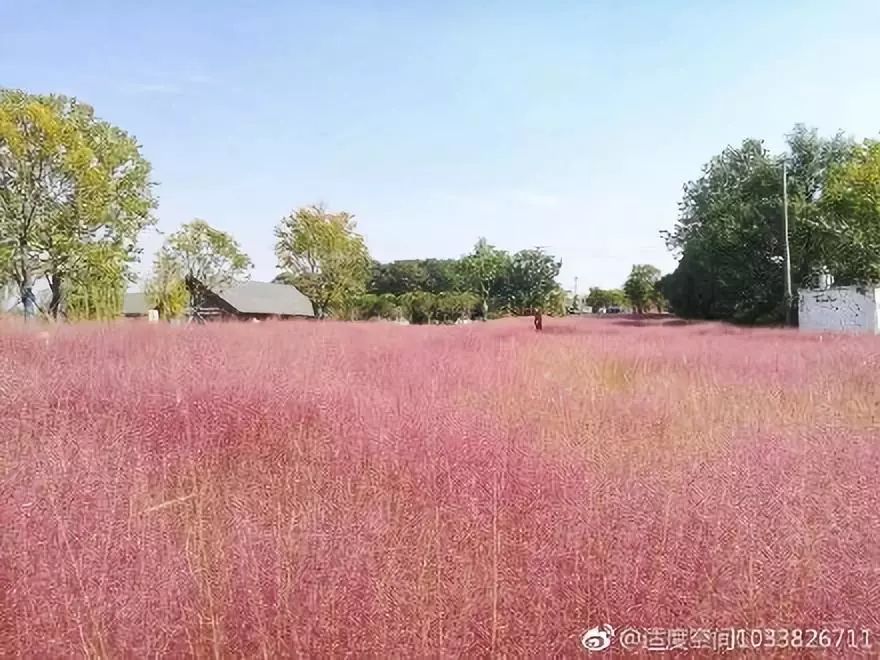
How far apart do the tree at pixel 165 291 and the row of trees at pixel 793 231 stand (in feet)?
78.6

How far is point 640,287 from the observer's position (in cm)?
7575

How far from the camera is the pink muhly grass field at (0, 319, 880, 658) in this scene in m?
1.56

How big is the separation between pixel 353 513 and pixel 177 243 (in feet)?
147

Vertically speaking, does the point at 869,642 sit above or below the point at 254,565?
below

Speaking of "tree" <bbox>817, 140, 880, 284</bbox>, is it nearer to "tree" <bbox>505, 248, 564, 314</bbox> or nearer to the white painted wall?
the white painted wall

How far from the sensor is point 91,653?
1.50 meters

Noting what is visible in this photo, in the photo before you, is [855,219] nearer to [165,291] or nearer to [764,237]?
[764,237]

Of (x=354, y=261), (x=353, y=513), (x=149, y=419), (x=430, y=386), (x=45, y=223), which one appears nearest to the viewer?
(x=353, y=513)

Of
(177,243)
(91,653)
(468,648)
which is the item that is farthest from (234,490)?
(177,243)

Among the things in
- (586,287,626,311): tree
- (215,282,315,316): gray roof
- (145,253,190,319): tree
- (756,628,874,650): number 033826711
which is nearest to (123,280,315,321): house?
(215,282,315,316): gray roof

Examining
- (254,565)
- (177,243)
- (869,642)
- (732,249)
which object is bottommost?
(869,642)

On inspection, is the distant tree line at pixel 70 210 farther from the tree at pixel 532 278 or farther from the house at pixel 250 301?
the tree at pixel 532 278

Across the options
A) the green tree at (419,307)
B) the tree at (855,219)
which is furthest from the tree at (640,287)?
the tree at (855,219)

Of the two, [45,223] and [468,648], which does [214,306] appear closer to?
[45,223]
